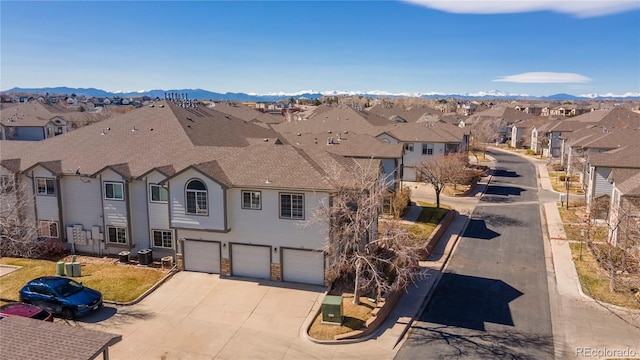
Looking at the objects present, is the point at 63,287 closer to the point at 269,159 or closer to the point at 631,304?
the point at 269,159

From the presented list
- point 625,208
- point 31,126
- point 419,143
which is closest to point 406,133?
point 419,143

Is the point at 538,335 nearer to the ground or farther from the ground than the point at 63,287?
nearer to the ground

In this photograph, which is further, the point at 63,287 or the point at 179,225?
the point at 179,225

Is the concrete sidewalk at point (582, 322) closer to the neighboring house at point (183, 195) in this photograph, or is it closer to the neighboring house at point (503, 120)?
the neighboring house at point (183, 195)

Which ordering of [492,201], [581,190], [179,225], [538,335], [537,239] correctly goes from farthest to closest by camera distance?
[581,190] < [492,201] < [537,239] < [179,225] < [538,335]

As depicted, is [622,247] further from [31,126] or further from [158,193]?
[31,126]

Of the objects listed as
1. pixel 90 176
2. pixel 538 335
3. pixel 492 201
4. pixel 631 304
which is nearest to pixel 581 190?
pixel 492 201

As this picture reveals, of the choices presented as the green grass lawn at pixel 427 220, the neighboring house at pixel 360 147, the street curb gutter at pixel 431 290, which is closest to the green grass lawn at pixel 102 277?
the street curb gutter at pixel 431 290
